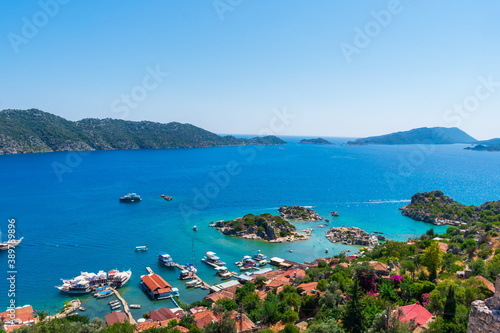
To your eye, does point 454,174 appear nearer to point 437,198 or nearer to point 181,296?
point 437,198

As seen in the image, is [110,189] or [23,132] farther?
[23,132]

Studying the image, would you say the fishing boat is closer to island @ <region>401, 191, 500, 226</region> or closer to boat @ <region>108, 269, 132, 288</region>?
boat @ <region>108, 269, 132, 288</region>

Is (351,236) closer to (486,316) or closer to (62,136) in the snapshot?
(486,316)

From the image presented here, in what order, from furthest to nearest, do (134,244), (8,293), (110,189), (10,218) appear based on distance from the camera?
(110,189) < (10,218) < (134,244) < (8,293)

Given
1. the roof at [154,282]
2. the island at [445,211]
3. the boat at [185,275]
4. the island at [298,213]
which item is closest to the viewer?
the roof at [154,282]

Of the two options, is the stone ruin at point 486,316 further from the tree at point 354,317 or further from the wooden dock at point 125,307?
the wooden dock at point 125,307

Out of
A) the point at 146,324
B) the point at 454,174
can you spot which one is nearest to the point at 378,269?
the point at 146,324

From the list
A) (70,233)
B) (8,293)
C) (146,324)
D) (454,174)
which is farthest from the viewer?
(454,174)

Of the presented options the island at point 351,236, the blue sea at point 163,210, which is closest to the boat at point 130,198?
the blue sea at point 163,210

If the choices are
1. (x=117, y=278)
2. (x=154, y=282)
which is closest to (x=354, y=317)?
(x=154, y=282)
